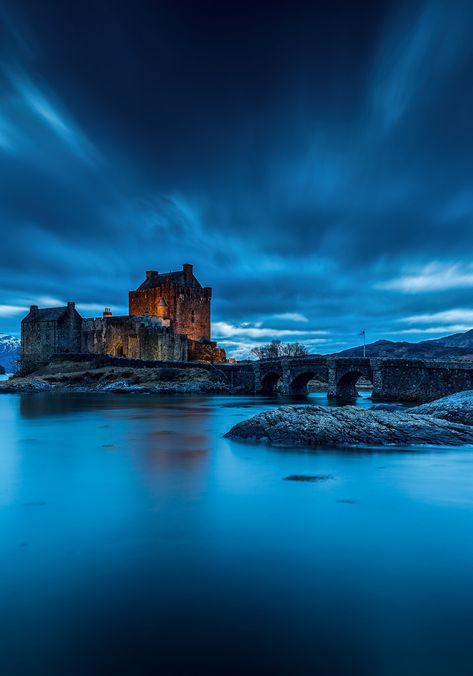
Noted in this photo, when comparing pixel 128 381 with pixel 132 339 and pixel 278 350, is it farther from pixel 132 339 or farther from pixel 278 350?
pixel 278 350

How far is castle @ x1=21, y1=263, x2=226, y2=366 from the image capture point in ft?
218

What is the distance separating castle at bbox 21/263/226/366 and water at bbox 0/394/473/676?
55327 millimetres

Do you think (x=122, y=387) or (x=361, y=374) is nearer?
(x=361, y=374)

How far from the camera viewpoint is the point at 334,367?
145ft

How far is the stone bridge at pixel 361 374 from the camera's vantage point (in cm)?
3306

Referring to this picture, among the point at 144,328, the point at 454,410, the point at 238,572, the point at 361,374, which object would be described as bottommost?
the point at 238,572

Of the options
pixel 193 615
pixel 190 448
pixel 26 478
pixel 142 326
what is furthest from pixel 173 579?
pixel 142 326

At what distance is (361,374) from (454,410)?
101 ft

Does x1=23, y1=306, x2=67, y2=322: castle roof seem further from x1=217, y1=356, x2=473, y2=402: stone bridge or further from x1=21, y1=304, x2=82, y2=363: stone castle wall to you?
x1=217, y1=356, x2=473, y2=402: stone bridge

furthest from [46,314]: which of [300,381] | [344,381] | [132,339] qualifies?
[344,381]

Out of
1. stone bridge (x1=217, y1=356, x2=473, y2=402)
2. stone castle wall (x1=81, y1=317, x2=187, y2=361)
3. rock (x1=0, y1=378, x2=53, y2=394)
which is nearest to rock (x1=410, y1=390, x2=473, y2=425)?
stone bridge (x1=217, y1=356, x2=473, y2=402)

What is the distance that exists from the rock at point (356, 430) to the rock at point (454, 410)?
2082 mm

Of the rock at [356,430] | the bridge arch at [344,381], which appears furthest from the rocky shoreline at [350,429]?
the bridge arch at [344,381]

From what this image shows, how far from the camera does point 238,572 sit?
5.39 meters
